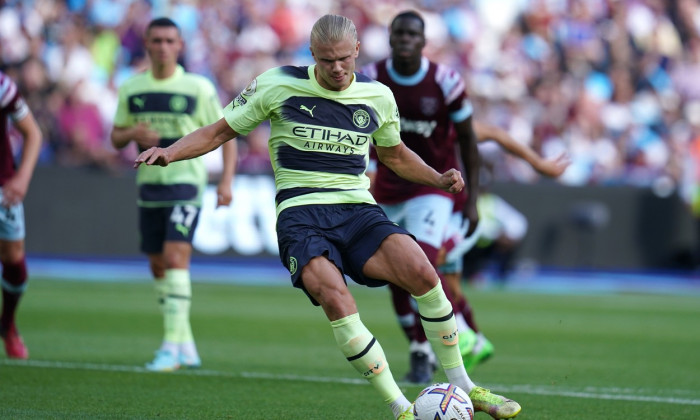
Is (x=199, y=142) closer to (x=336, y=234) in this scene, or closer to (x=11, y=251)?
(x=336, y=234)

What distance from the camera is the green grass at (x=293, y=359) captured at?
24.3 ft

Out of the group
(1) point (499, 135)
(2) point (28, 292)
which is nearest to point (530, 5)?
(2) point (28, 292)

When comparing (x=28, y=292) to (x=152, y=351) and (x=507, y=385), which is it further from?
(x=507, y=385)

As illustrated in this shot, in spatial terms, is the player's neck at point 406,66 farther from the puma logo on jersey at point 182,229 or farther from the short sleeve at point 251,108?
the short sleeve at point 251,108

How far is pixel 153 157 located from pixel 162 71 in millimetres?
3528

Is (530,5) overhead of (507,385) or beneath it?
overhead

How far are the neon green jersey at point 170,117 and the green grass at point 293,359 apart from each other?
56.0 inches

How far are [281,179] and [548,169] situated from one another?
12.4 ft

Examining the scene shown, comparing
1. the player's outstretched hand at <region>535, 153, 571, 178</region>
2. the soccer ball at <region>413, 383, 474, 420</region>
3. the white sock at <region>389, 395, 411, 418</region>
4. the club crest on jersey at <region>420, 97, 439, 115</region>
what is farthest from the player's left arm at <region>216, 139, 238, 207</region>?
the soccer ball at <region>413, 383, 474, 420</region>

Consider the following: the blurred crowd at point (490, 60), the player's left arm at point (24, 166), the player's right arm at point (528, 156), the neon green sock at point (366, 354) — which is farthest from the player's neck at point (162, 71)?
the blurred crowd at point (490, 60)

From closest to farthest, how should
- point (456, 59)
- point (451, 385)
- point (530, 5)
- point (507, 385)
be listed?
point (451, 385)
point (507, 385)
point (456, 59)
point (530, 5)

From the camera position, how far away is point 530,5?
26094mm

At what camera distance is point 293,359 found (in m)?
10.3

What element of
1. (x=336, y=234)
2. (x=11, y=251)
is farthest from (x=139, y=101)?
(x=336, y=234)
